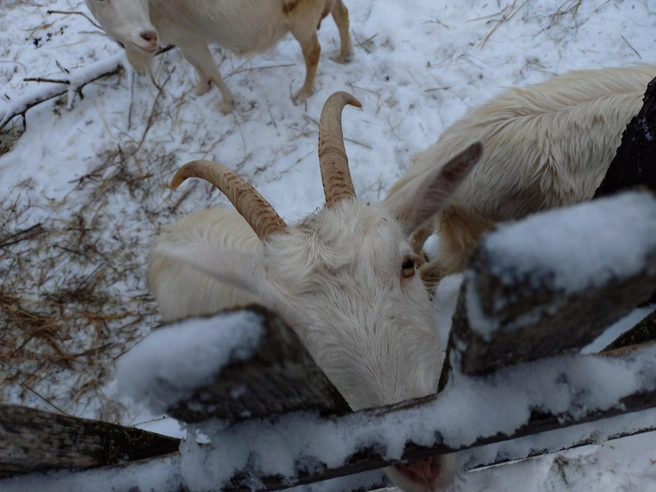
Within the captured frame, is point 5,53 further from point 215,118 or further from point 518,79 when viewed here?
point 518,79

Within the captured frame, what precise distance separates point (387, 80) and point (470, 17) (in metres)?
1.22

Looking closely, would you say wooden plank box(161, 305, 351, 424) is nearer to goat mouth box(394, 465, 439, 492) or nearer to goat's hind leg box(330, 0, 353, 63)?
goat mouth box(394, 465, 439, 492)

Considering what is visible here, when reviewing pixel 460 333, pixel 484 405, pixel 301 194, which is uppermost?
Result: pixel 301 194

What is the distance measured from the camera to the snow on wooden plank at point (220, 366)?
739mm

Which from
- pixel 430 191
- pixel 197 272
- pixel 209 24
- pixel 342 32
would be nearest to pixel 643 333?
pixel 430 191

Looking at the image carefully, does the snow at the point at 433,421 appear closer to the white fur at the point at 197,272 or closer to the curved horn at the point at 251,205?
the curved horn at the point at 251,205

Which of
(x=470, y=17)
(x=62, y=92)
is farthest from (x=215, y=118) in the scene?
(x=470, y=17)

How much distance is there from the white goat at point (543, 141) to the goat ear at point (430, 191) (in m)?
0.46

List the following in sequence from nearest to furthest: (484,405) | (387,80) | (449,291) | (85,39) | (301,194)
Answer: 1. (484,405)
2. (449,291)
3. (301,194)
4. (387,80)
5. (85,39)

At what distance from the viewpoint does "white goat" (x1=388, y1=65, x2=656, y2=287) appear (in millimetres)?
2471

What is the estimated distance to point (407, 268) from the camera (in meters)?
1.88

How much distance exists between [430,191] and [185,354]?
1.49 m

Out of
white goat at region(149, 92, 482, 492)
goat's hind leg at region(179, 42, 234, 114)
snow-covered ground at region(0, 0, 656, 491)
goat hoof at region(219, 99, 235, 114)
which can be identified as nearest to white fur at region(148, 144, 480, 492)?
white goat at region(149, 92, 482, 492)

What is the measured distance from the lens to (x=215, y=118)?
4871 millimetres
